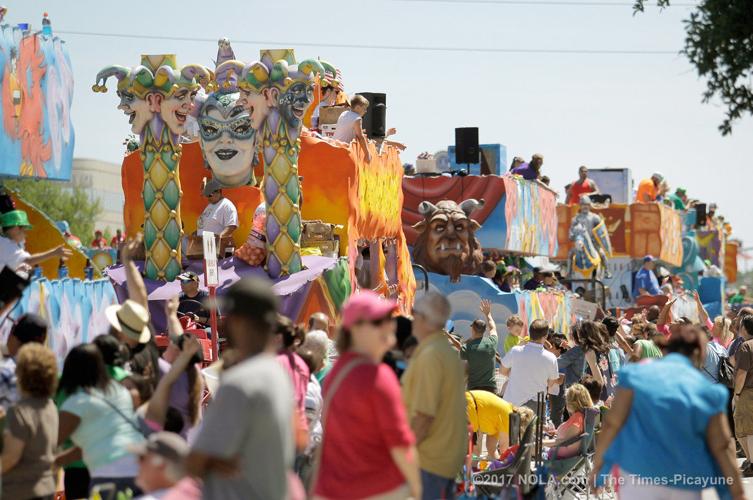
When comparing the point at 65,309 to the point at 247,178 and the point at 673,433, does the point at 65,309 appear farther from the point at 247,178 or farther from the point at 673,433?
the point at 673,433

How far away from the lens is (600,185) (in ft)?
151

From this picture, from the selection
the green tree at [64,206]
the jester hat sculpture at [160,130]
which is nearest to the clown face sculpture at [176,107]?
the jester hat sculpture at [160,130]

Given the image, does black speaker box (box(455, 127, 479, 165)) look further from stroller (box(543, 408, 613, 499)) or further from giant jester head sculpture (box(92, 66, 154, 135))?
stroller (box(543, 408, 613, 499))

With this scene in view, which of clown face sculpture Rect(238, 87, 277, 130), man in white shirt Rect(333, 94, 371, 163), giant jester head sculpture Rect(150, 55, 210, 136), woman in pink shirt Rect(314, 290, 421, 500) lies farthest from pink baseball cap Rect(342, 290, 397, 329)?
man in white shirt Rect(333, 94, 371, 163)

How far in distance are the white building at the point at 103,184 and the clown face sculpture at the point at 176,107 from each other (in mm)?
73035

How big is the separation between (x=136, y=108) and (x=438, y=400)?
931 cm

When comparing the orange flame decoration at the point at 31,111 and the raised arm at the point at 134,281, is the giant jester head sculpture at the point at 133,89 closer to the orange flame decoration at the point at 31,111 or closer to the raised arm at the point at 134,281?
the orange flame decoration at the point at 31,111

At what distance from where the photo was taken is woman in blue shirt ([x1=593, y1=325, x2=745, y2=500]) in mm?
6809

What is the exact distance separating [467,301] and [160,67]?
7.74 m

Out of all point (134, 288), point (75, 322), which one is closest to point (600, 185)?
point (75, 322)

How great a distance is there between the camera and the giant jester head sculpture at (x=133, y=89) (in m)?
15.6

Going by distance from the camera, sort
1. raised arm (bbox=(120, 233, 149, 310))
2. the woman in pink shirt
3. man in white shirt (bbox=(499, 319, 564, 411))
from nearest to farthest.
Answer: the woman in pink shirt → raised arm (bbox=(120, 233, 149, 310)) → man in white shirt (bbox=(499, 319, 564, 411))

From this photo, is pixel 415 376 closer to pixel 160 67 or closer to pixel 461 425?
pixel 461 425

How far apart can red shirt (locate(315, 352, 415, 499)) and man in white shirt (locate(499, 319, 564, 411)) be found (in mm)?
7326
